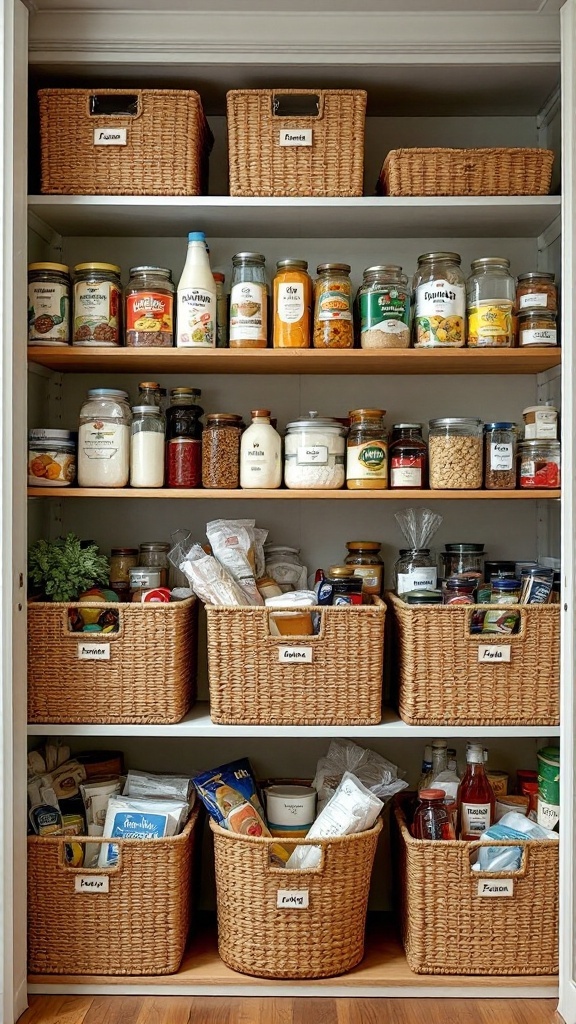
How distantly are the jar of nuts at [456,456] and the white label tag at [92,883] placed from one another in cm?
115

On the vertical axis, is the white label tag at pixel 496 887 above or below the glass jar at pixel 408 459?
below

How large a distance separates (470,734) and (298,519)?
0.71 m

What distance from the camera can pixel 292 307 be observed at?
1.99m

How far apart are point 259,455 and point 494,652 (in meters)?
0.70

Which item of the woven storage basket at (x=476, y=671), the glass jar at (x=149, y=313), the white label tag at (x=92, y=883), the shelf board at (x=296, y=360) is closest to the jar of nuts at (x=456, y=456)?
the shelf board at (x=296, y=360)

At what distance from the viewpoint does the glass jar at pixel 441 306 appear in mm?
1978

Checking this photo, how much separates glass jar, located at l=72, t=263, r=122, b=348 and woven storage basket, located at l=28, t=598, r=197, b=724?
0.61 metres

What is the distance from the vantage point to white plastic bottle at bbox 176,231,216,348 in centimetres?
198

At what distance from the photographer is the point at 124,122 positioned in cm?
196

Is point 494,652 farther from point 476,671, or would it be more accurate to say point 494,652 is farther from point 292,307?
point 292,307

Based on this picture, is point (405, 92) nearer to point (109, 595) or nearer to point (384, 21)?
point (384, 21)

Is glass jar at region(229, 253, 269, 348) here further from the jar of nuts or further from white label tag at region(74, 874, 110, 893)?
white label tag at region(74, 874, 110, 893)

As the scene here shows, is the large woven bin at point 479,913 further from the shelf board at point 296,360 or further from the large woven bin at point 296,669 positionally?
the shelf board at point 296,360

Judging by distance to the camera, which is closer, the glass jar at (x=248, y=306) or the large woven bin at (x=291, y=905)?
the large woven bin at (x=291, y=905)
